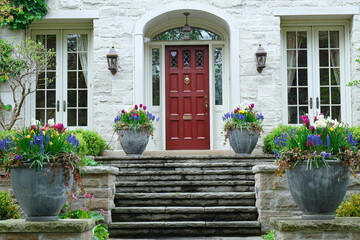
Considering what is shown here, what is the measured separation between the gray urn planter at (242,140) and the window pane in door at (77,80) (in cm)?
344

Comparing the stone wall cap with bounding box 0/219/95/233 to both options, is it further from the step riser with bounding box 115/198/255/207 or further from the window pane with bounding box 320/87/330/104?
the window pane with bounding box 320/87/330/104

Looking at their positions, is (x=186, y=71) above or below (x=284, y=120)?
above

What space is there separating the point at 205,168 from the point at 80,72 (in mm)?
4322

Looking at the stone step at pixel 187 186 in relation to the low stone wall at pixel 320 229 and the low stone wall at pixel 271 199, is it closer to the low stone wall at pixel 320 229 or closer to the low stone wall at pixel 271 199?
the low stone wall at pixel 271 199

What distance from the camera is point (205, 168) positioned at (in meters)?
7.79

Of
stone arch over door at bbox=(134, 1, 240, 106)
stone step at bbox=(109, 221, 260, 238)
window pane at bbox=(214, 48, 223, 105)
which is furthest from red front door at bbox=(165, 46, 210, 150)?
stone step at bbox=(109, 221, 260, 238)

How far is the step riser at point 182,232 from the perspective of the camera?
6102 mm

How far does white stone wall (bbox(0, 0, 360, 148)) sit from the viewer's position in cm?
1020

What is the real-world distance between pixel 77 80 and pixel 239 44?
341 cm

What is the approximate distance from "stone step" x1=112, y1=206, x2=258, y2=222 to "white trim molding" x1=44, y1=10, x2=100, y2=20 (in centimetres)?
519

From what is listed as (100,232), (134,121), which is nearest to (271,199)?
(100,232)

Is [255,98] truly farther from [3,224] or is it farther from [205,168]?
[3,224]

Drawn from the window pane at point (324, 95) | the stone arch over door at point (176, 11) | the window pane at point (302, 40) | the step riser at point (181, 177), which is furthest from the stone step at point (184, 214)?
the window pane at point (302, 40)

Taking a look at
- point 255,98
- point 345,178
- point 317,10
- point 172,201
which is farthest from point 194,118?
point 345,178
